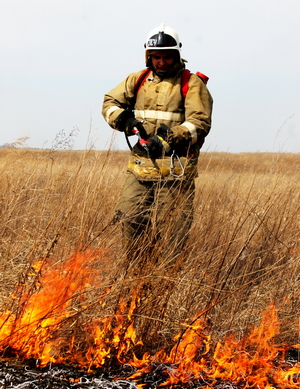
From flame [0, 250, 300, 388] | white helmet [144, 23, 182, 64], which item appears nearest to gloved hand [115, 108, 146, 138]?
white helmet [144, 23, 182, 64]

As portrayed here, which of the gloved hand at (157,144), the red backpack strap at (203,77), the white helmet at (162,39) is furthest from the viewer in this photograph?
the red backpack strap at (203,77)

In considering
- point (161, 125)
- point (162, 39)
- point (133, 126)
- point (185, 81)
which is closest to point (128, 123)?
point (133, 126)

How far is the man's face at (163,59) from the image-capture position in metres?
3.16

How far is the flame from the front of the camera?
2021 mm

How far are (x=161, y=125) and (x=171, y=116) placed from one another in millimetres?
193

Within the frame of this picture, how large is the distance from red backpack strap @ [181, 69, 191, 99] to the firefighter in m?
0.02

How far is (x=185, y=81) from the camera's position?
3180 millimetres

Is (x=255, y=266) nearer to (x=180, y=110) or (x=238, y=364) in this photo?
(x=238, y=364)

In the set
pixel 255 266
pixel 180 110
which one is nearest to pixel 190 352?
pixel 255 266

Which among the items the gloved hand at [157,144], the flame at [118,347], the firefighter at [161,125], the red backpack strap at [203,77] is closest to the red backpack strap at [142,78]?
the firefighter at [161,125]

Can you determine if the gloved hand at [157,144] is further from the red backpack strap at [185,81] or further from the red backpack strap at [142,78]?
the red backpack strap at [142,78]

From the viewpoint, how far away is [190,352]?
2.13 metres

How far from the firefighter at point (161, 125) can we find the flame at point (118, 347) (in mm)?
967

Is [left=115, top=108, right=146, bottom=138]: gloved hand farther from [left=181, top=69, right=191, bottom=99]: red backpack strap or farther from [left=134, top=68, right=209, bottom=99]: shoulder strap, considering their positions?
[left=181, top=69, right=191, bottom=99]: red backpack strap
